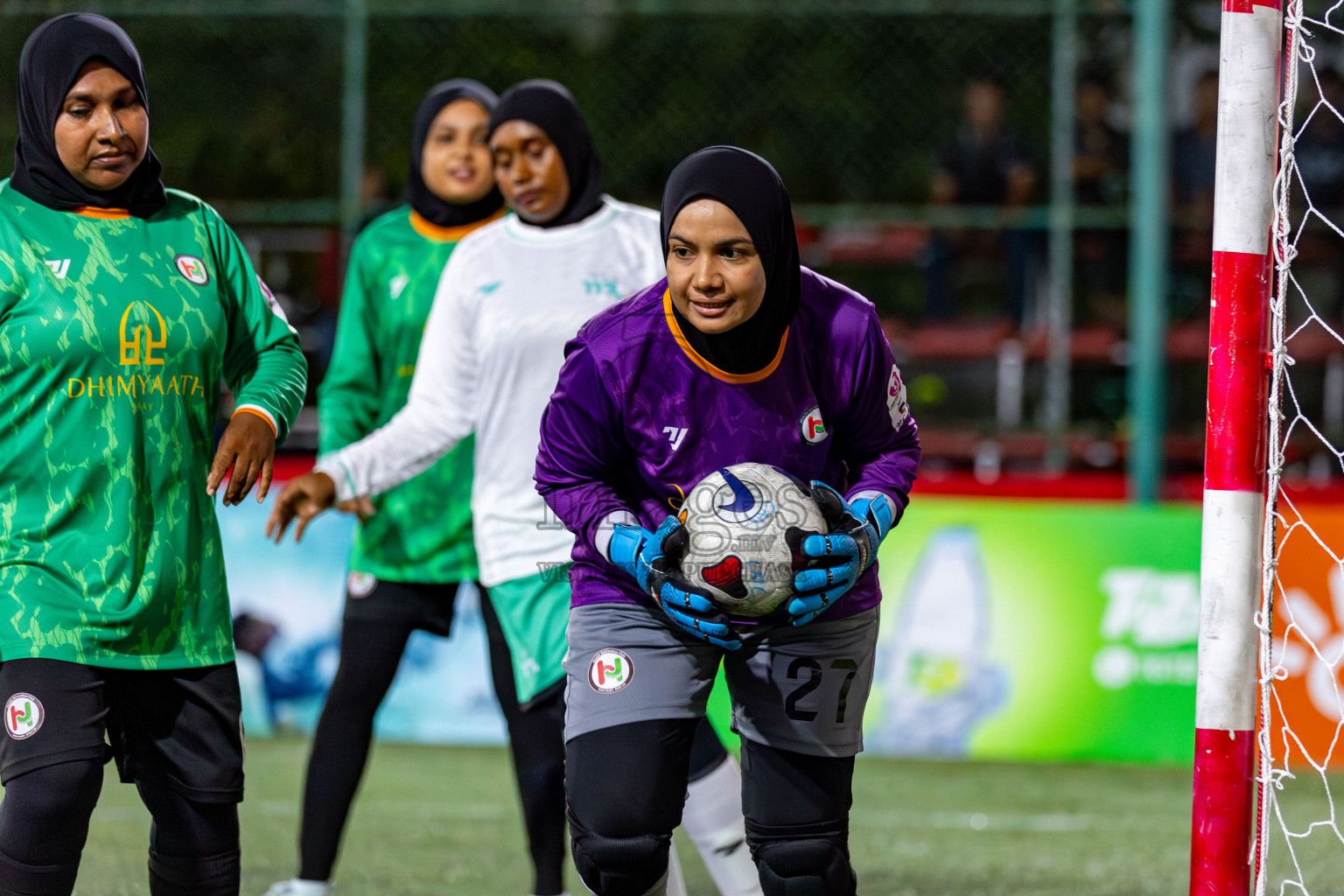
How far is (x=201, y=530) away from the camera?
3.58 meters

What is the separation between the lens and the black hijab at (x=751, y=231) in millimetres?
3318

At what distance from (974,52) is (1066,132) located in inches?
29.8

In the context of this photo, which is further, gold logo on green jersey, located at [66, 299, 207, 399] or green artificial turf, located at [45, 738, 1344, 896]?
green artificial turf, located at [45, 738, 1344, 896]

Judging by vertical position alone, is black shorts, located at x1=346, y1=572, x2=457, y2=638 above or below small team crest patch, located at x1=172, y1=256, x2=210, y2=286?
below

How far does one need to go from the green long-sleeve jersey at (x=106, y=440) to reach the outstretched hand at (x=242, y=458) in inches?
2.5

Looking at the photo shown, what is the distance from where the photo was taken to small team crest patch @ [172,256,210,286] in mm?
3566

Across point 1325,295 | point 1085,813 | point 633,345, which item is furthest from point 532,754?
point 1325,295

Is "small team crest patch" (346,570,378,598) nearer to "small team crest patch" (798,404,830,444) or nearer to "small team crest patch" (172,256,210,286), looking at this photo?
"small team crest patch" (172,256,210,286)

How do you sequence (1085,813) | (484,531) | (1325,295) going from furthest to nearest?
(1325,295) → (1085,813) → (484,531)

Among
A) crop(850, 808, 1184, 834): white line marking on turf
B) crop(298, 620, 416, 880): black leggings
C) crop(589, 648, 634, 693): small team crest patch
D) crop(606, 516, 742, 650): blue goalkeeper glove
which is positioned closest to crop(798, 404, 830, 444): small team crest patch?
crop(606, 516, 742, 650): blue goalkeeper glove

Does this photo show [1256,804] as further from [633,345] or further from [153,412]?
[153,412]

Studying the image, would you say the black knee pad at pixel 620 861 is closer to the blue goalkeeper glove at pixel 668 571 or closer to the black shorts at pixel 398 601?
the blue goalkeeper glove at pixel 668 571

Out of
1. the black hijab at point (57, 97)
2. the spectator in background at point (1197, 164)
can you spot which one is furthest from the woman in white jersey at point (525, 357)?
the spectator in background at point (1197, 164)

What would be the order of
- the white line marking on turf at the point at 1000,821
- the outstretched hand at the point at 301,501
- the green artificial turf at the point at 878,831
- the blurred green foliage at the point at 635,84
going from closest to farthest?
1. the outstretched hand at the point at 301,501
2. the green artificial turf at the point at 878,831
3. the white line marking on turf at the point at 1000,821
4. the blurred green foliage at the point at 635,84
